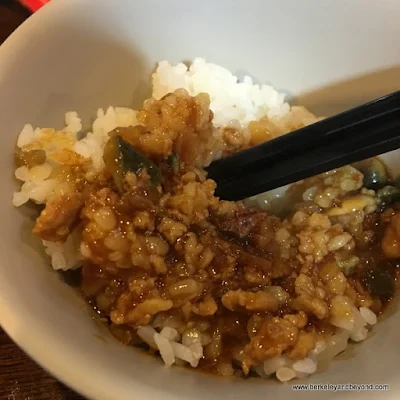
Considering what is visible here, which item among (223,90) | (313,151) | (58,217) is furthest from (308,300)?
(223,90)

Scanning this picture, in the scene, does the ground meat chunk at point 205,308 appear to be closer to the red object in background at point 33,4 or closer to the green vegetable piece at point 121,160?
the green vegetable piece at point 121,160

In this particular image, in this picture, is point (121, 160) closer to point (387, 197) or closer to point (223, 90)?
point (223, 90)

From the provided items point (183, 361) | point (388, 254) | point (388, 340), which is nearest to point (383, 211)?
point (388, 254)

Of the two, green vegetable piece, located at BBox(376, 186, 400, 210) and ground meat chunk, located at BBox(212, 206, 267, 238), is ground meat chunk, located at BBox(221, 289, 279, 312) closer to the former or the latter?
ground meat chunk, located at BBox(212, 206, 267, 238)

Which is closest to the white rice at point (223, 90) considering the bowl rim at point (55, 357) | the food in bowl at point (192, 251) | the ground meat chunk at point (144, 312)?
the food in bowl at point (192, 251)

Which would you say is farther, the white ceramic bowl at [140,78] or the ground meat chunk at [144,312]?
the ground meat chunk at [144,312]
